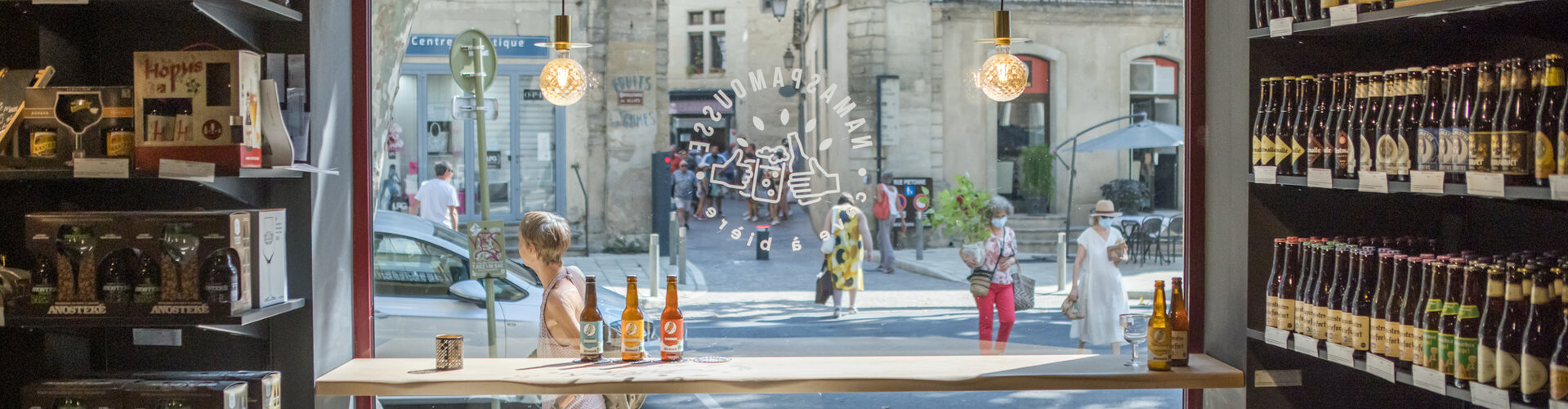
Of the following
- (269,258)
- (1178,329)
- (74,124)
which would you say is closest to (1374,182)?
(1178,329)

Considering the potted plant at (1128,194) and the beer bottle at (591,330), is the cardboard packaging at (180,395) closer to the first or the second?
the beer bottle at (591,330)

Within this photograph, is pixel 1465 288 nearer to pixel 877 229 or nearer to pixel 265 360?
pixel 877 229

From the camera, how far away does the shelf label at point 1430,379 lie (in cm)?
230

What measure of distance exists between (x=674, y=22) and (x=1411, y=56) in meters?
2.58

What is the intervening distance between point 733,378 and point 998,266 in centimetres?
170

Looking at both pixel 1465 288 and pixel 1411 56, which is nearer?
pixel 1465 288

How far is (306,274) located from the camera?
2.93 meters

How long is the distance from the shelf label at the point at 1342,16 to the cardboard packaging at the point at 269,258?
2534mm

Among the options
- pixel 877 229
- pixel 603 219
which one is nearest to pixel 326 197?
pixel 603 219

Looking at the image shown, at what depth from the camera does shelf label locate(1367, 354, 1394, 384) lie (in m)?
2.45

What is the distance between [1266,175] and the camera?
2.81m

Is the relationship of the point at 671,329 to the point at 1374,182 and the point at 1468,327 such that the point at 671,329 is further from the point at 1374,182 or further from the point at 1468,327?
the point at 1468,327

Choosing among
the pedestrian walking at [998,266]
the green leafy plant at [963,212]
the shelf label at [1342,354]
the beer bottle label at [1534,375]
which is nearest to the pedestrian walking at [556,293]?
the pedestrian walking at [998,266]

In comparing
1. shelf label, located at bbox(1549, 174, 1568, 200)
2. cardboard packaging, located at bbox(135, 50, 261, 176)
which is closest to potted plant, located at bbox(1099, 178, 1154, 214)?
shelf label, located at bbox(1549, 174, 1568, 200)
